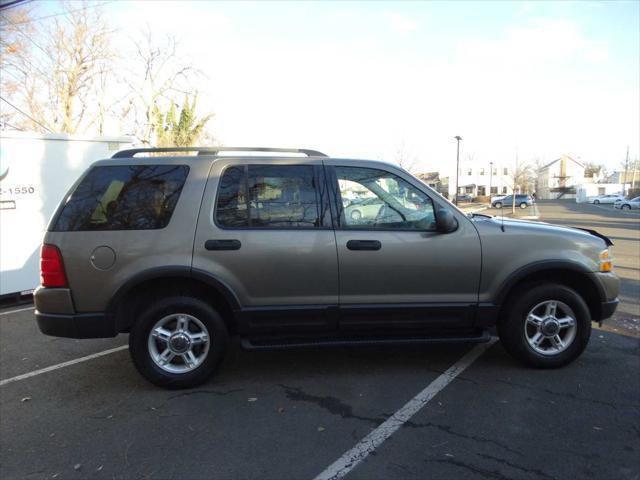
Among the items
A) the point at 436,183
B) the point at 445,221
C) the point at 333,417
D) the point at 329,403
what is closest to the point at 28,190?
the point at 329,403

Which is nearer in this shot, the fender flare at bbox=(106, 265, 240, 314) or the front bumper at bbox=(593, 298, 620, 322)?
the fender flare at bbox=(106, 265, 240, 314)

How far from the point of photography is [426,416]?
3.38 meters

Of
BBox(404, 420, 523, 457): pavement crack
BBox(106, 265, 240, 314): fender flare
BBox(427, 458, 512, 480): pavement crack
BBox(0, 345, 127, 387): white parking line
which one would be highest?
BBox(106, 265, 240, 314): fender flare

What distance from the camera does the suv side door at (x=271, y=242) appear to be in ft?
12.4

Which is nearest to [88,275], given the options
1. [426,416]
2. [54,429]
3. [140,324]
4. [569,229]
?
[140,324]

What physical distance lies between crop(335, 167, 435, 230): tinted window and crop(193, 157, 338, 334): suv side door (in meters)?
0.20

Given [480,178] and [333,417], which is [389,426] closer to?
[333,417]

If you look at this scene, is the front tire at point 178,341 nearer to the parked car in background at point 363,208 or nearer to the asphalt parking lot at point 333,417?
the asphalt parking lot at point 333,417

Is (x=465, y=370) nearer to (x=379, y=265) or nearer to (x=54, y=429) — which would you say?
(x=379, y=265)

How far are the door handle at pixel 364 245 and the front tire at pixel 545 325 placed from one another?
1.34m

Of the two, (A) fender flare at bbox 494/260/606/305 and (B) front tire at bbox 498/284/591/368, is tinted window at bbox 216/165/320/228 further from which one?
(B) front tire at bbox 498/284/591/368

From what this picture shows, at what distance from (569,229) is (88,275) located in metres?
4.25

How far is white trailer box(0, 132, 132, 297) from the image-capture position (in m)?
Answer: 7.05

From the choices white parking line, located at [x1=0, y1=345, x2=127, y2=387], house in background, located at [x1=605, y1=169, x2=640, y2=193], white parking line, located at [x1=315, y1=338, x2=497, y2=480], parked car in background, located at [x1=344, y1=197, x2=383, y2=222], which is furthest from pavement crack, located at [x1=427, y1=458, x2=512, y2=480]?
house in background, located at [x1=605, y1=169, x2=640, y2=193]
